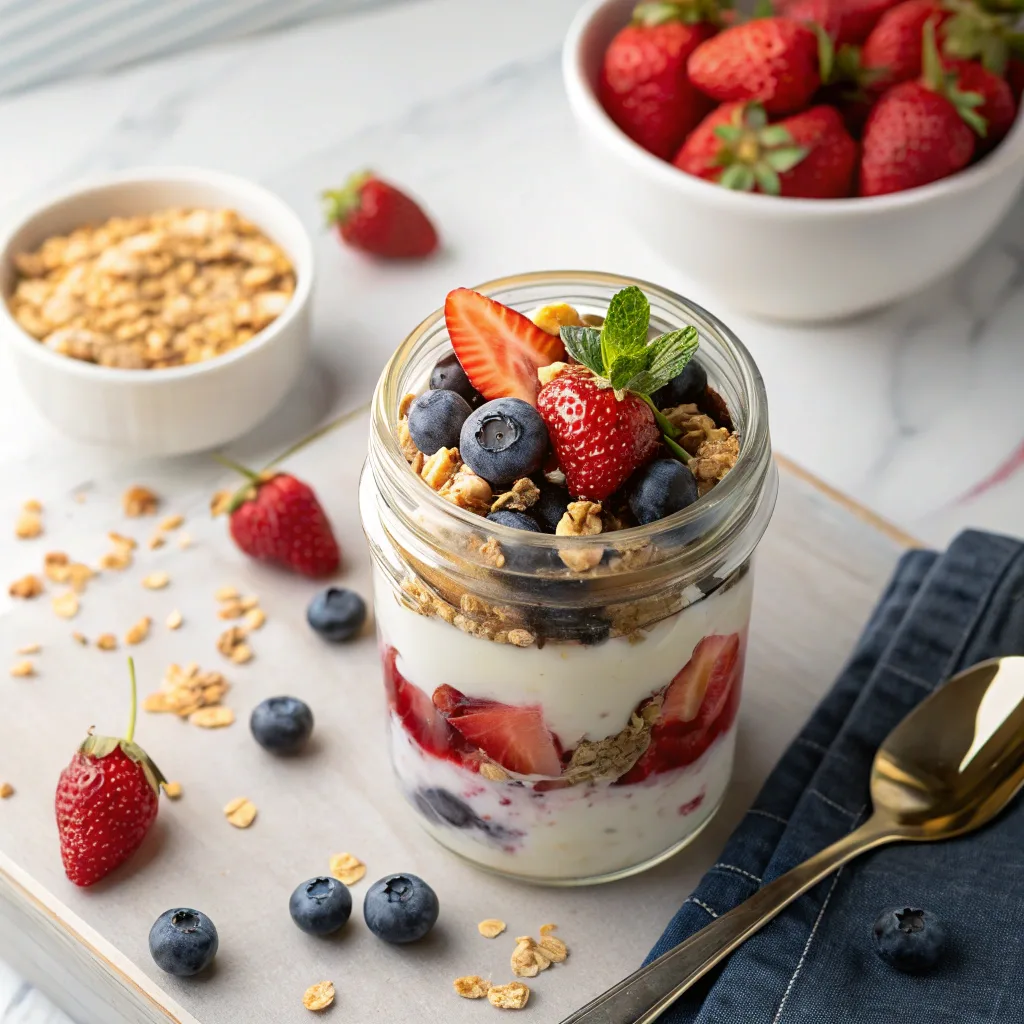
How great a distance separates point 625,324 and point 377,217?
969 millimetres

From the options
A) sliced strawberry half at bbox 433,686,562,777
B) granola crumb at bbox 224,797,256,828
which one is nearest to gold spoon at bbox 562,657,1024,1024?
sliced strawberry half at bbox 433,686,562,777

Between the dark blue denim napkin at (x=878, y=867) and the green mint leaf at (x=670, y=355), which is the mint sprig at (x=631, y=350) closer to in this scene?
the green mint leaf at (x=670, y=355)

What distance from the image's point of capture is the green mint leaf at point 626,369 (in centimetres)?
97

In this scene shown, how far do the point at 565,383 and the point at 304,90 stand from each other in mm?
1421

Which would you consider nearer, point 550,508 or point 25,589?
point 550,508

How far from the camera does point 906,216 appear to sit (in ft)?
5.16

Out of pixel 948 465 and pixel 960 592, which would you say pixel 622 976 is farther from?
pixel 948 465

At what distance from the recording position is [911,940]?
1074 mm

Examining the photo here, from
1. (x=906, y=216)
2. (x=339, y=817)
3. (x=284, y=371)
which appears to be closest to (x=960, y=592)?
(x=906, y=216)

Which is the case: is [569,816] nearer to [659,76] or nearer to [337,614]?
[337,614]

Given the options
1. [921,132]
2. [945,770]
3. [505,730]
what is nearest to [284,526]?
[505,730]

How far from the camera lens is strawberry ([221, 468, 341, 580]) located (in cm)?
142

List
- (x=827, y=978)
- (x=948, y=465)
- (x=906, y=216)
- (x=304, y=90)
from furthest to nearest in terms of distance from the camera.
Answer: (x=304, y=90)
(x=948, y=465)
(x=906, y=216)
(x=827, y=978)

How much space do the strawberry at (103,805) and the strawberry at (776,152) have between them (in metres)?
0.91
